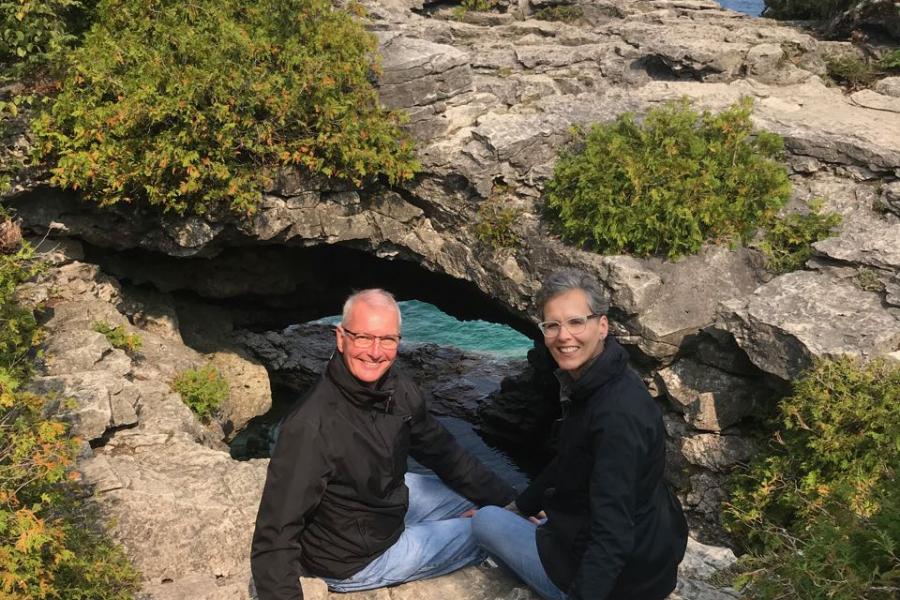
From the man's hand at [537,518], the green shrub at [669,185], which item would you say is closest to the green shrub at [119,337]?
the green shrub at [669,185]

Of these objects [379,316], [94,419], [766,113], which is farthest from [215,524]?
[766,113]

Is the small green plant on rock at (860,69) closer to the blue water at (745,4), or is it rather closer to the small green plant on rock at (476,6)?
the small green plant on rock at (476,6)

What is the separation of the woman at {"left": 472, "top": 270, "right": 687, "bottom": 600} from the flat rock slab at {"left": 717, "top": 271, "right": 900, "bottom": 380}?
17.0 feet

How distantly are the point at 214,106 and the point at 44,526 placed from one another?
6755mm

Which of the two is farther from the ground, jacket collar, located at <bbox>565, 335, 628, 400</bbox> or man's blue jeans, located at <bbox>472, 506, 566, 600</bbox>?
jacket collar, located at <bbox>565, 335, 628, 400</bbox>

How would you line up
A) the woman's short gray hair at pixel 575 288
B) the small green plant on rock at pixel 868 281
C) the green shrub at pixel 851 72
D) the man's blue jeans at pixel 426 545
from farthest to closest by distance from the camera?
the green shrub at pixel 851 72 → the small green plant on rock at pixel 868 281 → the man's blue jeans at pixel 426 545 → the woman's short gray hair at pixel 575 288

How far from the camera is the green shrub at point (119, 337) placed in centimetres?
1116

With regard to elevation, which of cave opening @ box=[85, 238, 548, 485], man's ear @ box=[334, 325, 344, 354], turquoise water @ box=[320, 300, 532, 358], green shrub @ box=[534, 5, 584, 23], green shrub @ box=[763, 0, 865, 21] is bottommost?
turquoise water @ box=[320, 300, 532, 358]

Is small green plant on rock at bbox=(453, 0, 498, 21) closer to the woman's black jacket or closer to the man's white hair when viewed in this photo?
the man's white hair

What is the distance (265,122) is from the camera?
11.1 meters

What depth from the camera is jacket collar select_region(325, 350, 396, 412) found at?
5098 millimetres

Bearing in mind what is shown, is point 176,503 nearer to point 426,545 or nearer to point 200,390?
point 426,545

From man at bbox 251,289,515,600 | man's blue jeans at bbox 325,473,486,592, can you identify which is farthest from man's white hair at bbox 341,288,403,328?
man's blue jeans at bbox 325,473,486,592

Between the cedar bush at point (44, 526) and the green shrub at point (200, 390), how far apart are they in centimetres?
424
